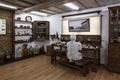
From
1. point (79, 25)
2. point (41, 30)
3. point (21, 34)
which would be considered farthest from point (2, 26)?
point (79, 25)

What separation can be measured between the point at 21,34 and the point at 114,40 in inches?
183

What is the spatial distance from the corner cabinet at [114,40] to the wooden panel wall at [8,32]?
4.49 m

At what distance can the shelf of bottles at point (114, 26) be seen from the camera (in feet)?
12.0

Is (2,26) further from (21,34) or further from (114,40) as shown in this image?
(114,40)

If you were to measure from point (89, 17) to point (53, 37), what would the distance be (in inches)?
98.3

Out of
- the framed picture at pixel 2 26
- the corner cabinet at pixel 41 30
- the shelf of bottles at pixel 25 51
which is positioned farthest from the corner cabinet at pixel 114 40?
the framed picture at pixel 2 26

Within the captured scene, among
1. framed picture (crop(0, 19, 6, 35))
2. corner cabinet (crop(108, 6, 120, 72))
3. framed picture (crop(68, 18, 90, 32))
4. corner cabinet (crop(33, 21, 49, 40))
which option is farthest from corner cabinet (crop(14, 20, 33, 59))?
corner cabinet (crop(108, 6, 120, 72))

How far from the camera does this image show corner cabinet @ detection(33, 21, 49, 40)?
6.15 m

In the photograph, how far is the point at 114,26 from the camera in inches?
148

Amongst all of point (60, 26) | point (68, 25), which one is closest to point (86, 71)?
point (68, 25)

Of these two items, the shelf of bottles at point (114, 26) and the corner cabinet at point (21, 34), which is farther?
the corner cabinet at point (21, 34)

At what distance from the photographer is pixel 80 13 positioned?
4.92m

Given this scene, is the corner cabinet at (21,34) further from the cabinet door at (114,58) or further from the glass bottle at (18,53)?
the cabinet door at (114,58)

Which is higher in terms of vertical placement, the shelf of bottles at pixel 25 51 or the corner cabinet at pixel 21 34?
the corner cabinet at pixel 21 34
